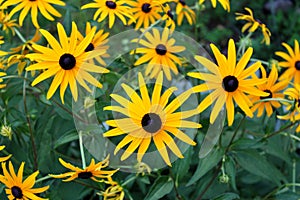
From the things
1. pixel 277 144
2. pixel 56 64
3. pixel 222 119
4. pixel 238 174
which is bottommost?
pixel 238 174

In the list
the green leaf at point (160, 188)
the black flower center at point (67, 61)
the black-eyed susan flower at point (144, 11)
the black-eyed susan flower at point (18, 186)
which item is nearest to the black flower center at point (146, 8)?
the black-eyed susan flower at point (144, 11)

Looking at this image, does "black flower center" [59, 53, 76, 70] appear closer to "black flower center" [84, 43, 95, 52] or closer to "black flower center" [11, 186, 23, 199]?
"black flower center" [84, 43, 95, 52]

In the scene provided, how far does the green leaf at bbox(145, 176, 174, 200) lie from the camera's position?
144 centimetres

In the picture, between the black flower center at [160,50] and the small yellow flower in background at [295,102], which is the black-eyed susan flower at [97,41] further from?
the small yellow flower in background at [295,102]

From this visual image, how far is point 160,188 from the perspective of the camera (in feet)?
4.82

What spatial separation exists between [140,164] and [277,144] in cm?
61

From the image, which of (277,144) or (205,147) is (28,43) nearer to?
(205,147)

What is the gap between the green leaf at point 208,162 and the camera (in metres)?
1.51

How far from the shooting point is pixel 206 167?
59.7 inches

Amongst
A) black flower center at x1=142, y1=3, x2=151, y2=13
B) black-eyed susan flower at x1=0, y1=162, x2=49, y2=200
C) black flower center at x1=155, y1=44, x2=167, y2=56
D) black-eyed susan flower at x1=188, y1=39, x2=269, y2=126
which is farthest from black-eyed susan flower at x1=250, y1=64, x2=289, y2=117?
black-eyed susan flower at x1=0, y1=162, x2=49, y2=200

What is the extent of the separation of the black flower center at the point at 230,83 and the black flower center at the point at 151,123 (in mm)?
173

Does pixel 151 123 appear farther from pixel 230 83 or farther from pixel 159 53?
pixel 159 53

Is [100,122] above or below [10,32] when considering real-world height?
below

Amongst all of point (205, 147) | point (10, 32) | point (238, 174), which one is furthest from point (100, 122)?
point (238, 174)
